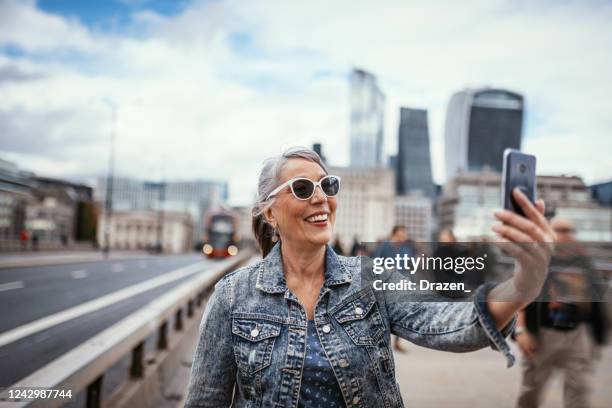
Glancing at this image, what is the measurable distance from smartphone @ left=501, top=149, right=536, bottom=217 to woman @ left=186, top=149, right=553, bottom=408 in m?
0.36

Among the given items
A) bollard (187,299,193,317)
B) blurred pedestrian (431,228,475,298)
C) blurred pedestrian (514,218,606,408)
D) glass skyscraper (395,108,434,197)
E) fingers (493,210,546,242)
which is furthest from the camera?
bollard (187,299,193,317)

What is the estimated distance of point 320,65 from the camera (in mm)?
3438

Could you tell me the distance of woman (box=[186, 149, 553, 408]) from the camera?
1339 millimetres

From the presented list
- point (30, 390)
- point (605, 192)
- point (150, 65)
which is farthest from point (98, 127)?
point (605, 192)

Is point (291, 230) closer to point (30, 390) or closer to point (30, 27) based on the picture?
point (30, 390)

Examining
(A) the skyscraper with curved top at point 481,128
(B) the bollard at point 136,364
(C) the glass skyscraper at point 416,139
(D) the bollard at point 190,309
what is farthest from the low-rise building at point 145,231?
(A) the skyscraper with curved top at point 481,128

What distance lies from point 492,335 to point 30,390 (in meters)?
1.87

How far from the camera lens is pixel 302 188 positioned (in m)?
1.54

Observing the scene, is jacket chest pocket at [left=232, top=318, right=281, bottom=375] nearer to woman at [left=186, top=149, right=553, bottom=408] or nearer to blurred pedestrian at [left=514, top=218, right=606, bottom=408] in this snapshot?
woman at [left=186, top=149, right=553, bottom=408]

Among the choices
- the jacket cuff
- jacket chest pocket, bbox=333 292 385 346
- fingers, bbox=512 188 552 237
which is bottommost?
jacket chest pocket, bbox=333 292 385 346

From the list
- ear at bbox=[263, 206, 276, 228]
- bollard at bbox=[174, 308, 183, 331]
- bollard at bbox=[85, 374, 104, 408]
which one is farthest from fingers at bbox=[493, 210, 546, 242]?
bollard at bbox=[174, 308, 183, 331]

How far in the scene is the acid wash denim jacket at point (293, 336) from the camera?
52.5 inches

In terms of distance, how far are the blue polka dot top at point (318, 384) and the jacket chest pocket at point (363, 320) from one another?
4.0 inches

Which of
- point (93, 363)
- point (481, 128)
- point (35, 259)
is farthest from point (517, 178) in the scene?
point (35, 259)
